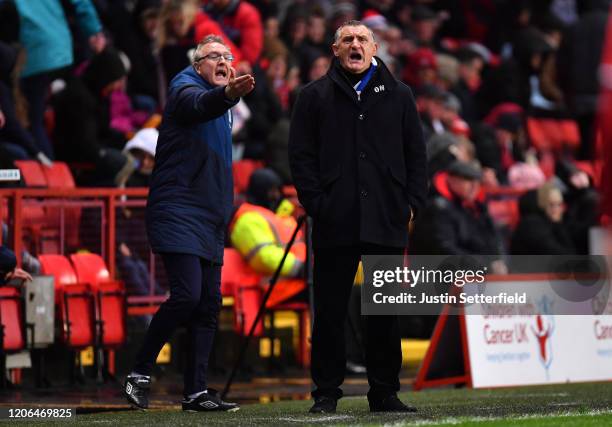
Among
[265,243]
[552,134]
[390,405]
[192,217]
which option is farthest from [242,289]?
[552,134]

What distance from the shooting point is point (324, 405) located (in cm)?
1003

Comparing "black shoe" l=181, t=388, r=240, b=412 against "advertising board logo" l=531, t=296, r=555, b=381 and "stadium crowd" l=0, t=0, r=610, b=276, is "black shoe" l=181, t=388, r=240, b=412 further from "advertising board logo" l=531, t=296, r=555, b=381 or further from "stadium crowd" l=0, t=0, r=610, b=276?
"stadium crowd" l=0, t=0, r=610, b=276

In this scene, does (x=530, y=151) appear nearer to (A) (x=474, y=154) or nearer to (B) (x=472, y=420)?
(A) (x=474, y=154)

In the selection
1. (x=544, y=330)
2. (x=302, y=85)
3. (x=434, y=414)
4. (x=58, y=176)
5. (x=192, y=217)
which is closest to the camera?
(x=434, y=414)

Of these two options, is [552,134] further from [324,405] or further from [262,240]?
[324,405]

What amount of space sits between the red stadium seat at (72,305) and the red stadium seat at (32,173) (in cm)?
109

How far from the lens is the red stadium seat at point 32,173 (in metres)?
14.8

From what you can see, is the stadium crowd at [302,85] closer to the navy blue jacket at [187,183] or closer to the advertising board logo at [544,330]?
the advertising board logo at [544,330]

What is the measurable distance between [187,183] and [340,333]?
4.83ft

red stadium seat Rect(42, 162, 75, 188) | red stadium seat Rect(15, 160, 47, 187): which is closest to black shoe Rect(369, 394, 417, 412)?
red stadium seat Rect(15, 160, 47, 187)

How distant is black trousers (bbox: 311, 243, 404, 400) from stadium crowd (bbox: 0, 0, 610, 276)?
11.2 feet

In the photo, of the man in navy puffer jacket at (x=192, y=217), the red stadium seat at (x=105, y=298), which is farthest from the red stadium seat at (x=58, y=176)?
the man in navy puffer jacket at (x=192, y=217)

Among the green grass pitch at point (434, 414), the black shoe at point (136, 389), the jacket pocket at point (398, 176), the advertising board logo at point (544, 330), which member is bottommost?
the green grass pitch at point (434, 414)

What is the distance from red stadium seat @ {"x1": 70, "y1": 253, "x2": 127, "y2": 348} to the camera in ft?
45.6
